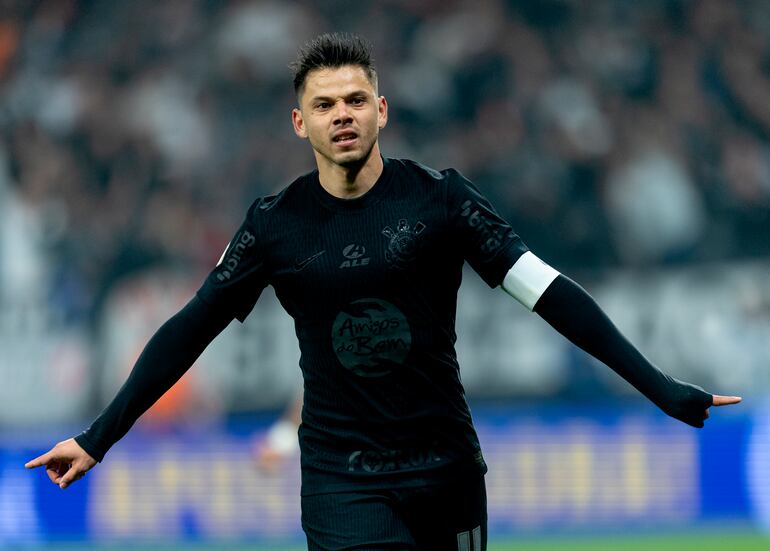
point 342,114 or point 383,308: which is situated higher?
point 342,114

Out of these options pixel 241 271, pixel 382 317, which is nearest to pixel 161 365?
pixel 241 271

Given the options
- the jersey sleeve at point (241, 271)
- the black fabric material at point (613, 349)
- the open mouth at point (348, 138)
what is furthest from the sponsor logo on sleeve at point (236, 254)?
the black fabric material at point (613, 349)

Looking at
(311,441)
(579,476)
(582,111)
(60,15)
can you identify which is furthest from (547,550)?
(60,15)

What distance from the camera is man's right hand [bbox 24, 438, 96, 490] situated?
4180 mm

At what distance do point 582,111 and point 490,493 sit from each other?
3362 mm

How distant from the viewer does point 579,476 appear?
10.0 meters

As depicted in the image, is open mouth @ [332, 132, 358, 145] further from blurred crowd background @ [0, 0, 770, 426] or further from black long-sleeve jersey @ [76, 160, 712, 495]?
blurred crowd background @ [0, 0, 770, 426]

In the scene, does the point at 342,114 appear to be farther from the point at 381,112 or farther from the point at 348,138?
the point at 381,112

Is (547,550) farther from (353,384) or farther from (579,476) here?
(353,384)

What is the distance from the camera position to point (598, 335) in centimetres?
407

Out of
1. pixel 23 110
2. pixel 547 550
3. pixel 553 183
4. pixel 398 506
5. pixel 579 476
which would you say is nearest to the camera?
pixel 398 506

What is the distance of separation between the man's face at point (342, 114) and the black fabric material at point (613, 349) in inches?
26.7

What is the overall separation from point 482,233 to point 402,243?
23 cm

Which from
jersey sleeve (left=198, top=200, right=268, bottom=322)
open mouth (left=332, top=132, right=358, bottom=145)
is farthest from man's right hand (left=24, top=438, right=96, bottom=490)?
open mouth (left=332, top=132, right=358, bottom=145)
